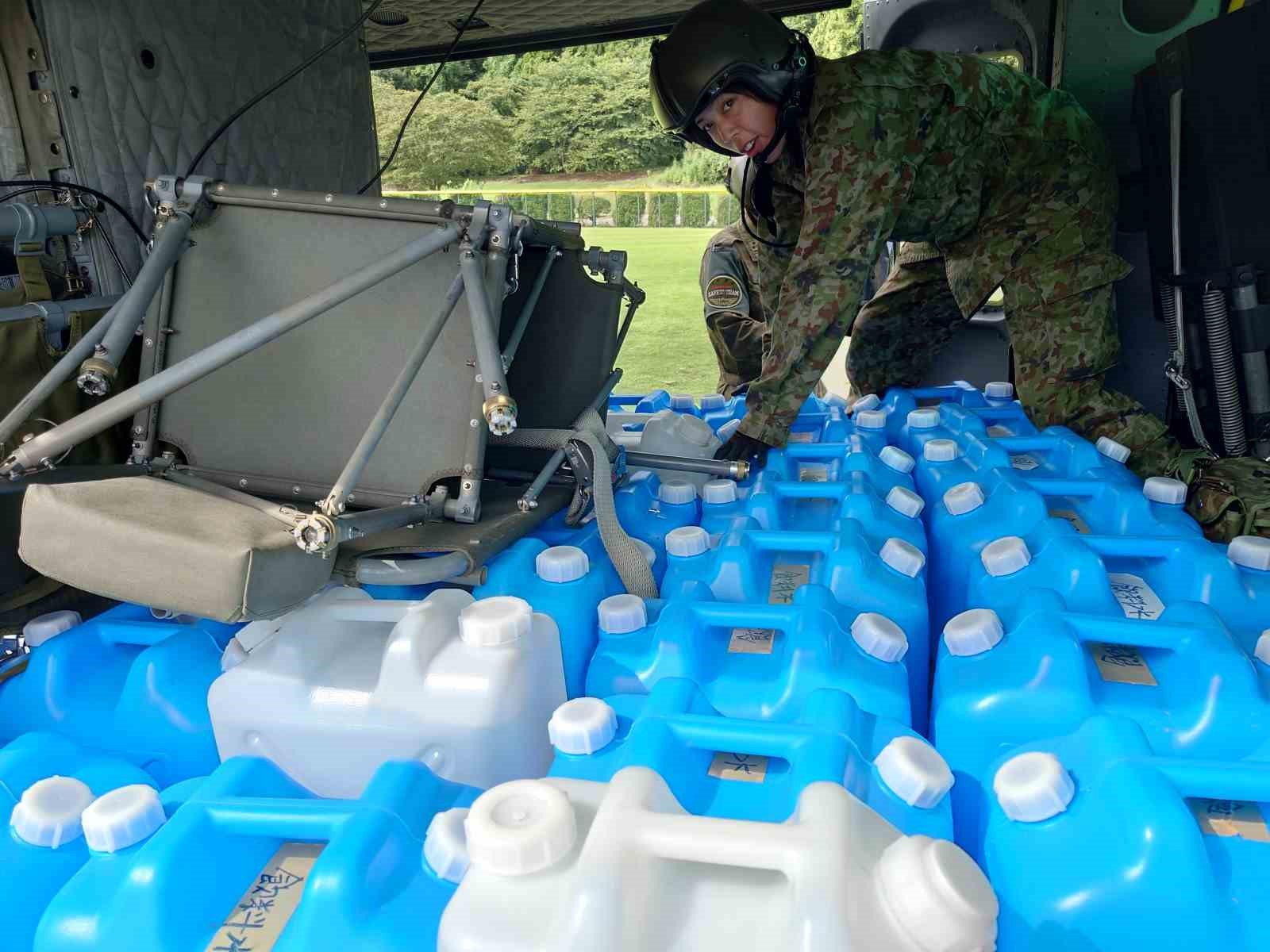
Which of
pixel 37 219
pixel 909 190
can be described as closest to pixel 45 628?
pixel 37 219

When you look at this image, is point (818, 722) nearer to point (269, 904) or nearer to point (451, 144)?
point (269, 904)

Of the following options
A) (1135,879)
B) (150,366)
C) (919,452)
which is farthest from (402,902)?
(919,452)

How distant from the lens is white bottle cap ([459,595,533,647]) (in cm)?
101

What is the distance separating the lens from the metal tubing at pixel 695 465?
5.91 feet

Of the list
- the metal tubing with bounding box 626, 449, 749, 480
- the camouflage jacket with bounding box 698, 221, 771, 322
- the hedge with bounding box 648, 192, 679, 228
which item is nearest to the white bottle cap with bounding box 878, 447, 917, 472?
the metal tubing with bounding box 626, 449, 749, 480

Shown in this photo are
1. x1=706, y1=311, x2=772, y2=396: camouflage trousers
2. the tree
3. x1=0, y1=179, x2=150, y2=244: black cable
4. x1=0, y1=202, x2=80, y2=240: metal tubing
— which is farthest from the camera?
the tree

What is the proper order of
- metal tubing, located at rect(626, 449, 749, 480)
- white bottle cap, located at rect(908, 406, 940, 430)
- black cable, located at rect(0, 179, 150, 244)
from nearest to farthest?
black cable, located at rect(0, 179, 150, 244) < metal tubing, located at rect(626, 449, 749, 480) < white bottle cap, located at rect(908, 406, 940, 430)

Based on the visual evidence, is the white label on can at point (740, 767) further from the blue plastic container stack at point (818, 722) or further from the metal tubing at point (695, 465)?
the metal tubing at point (695, 465)

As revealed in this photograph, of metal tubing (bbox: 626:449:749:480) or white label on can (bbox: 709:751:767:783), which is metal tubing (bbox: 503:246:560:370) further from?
white label on can (bbox: 709:751:767:783)

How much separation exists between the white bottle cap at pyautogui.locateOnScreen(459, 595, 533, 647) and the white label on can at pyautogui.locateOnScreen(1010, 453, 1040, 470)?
4.12ft

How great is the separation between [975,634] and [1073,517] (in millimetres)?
612

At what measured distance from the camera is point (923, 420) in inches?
83.7

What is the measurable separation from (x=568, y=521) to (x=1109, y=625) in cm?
82

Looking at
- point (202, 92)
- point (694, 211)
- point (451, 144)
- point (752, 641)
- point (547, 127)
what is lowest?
point (694, 211)
